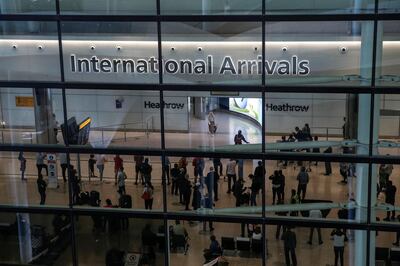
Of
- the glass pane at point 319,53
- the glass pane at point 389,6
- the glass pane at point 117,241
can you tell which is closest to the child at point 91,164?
the glass pane at point 117,241

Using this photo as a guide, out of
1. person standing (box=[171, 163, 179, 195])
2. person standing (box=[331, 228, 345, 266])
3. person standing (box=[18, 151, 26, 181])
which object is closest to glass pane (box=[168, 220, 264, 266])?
person standing (box=[171, 163, 179, 195])

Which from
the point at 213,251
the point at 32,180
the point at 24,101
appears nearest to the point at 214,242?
the point at 213,251

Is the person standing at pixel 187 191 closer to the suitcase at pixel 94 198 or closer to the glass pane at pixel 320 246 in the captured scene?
the glass pane at pixel 320 246

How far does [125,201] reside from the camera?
14.1 meters

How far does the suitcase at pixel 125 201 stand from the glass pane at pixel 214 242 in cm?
105

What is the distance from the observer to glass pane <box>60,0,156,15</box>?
13.1 meters

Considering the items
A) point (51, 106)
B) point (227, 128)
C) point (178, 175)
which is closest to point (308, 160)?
point (227, 128)

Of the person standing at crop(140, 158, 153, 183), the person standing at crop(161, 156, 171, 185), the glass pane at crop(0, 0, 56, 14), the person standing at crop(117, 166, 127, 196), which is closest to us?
the glass pane at crop(0, 0, 56, 14)

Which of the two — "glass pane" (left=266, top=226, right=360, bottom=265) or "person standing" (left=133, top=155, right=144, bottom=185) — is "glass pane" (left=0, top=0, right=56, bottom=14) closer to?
"person standing" (left=133, top=155, right=144, bottom=185)

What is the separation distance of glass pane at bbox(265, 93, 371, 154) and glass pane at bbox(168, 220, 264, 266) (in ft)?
7.07

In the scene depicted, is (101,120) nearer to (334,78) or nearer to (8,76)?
(8,76)

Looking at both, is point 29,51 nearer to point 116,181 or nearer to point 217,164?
point 116,181

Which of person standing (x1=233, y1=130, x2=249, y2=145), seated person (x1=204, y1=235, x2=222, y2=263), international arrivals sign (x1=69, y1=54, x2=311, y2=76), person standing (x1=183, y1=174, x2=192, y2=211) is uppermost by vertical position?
international arrivals sign (x1=69, y1=54, x2=311, y2=76)

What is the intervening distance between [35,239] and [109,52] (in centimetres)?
506
